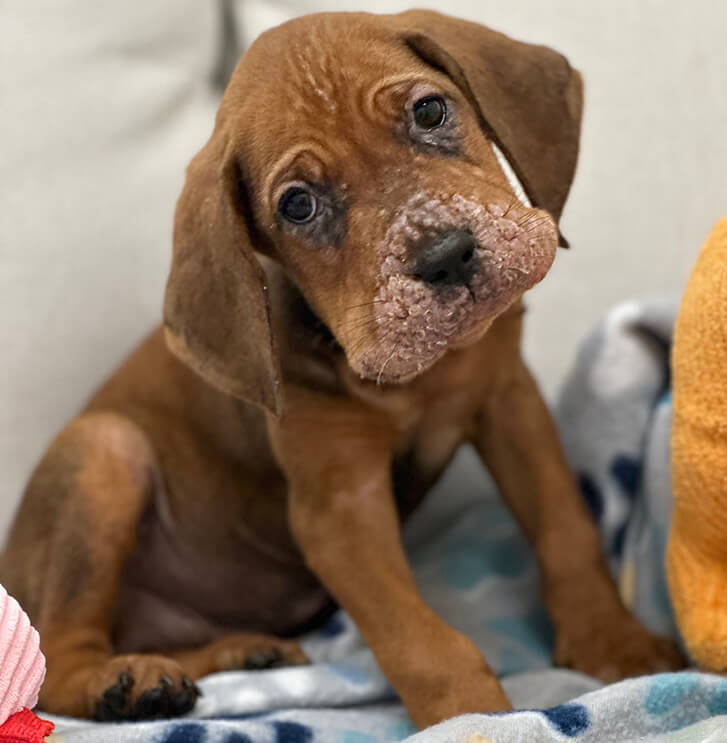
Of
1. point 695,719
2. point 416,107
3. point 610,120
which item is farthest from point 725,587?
point 610,120

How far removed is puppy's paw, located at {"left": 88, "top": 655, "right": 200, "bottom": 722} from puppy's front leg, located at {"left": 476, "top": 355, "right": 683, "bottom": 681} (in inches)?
31.7

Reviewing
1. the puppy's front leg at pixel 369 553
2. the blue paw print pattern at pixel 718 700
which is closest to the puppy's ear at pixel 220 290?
the puppy's front leg at pixel 369 553

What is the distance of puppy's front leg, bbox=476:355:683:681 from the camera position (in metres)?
2.18

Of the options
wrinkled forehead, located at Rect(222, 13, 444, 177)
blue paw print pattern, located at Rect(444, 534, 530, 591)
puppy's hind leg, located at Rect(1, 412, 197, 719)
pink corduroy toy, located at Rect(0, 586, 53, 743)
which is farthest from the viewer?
blue paw print pattern, located at Rect(444, 534, 530, 591)

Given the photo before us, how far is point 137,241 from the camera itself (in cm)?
289

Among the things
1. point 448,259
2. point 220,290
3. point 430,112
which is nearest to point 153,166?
point 220,290

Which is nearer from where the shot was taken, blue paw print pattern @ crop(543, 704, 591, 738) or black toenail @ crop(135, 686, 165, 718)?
blue paw print pattern @ crop(543, 704, 591, 738)

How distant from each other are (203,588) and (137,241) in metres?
0.96

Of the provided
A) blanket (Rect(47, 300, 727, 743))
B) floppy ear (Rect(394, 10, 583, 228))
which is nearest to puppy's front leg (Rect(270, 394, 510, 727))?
blanket (Rect(47, 300, 727, 743))

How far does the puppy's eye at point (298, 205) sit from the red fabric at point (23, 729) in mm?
965

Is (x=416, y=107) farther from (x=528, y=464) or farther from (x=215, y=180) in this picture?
(x=528, y=464)

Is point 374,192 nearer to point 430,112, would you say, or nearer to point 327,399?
point 430,112

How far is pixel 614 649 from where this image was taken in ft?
7.15

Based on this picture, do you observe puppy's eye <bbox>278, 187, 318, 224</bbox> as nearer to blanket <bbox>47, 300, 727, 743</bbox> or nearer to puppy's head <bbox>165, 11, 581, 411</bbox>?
puppy's head <bbox>165, 11, 581, 411</bbox>
